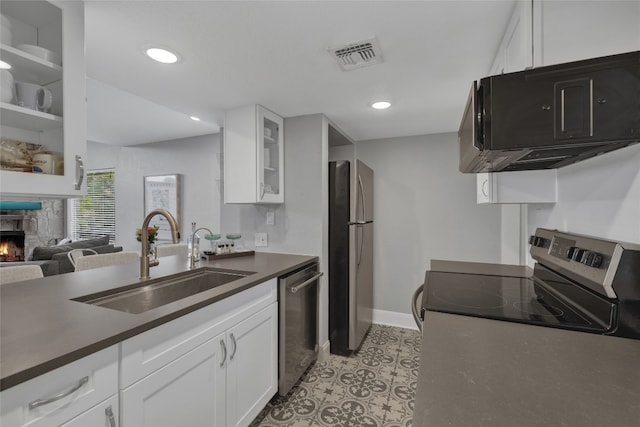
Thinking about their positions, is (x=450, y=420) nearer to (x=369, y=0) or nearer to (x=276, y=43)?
(x=369, y=0)

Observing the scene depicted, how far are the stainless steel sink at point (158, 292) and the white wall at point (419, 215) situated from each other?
2059 millimetres

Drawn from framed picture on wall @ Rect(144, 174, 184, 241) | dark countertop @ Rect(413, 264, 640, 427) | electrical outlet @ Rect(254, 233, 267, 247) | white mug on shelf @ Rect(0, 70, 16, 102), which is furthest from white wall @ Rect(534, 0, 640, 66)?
framed picture on wall @ Rect(144, 174, 184, 241)

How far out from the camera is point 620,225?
974 millimetres

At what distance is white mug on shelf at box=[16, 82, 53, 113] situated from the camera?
1.13 meters

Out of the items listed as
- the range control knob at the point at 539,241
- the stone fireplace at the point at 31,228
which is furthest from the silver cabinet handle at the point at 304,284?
the stone fireplace at the point at 31,228

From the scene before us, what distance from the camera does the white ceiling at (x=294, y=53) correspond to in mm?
1252

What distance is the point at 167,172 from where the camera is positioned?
435cm

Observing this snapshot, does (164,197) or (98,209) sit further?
(98,209)

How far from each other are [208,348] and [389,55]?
1.76 meters

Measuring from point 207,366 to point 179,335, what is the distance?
0.25 m

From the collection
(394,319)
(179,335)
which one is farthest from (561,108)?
(394,319)

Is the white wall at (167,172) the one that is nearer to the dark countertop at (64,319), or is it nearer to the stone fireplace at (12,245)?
the stone fireplace at (12,245)

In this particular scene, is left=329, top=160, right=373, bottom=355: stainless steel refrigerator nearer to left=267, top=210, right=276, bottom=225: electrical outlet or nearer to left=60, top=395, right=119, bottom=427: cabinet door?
left=267, top=210, right=276, bottom=225: electrical outlet

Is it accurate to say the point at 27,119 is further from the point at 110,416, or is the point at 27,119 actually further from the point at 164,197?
the point at 164,197
